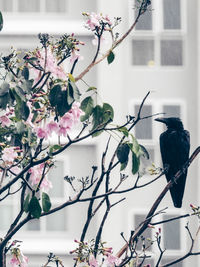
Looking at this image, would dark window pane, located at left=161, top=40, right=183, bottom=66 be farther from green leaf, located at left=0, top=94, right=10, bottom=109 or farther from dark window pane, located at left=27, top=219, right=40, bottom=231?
green leaf, located at left=0, top=94, right=10, bottom=109

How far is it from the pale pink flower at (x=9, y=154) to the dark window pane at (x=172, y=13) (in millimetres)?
8211

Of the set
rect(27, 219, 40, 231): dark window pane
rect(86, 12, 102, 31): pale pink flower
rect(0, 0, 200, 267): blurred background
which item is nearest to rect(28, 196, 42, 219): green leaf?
rect(86, 12, 102, 31): pale pink flower

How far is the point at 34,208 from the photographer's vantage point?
6.33ft

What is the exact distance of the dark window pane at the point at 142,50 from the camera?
997cm

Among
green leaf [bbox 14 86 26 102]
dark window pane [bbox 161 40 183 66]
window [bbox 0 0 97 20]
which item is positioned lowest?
green leaf [bbox 14 86 26 102]

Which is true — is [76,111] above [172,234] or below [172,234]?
above

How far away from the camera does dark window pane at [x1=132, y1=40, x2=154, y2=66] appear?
9969mm

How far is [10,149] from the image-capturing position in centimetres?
193

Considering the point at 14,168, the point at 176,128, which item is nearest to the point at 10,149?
the point at 14,168

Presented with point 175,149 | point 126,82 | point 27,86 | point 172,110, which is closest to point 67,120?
point 27,86

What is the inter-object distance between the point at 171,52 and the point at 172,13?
434 millimetres

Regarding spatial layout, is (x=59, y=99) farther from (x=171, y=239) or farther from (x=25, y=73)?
(x=171, y=239)

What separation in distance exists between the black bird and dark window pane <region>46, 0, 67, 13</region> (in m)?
6.84

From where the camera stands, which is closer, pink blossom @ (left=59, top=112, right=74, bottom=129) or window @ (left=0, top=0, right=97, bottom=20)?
pink blossom @ (left=59, top=112, right=74, bottom=129)
